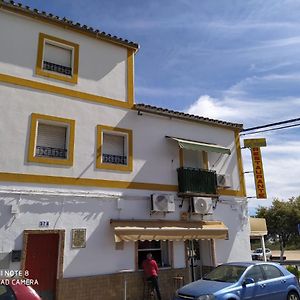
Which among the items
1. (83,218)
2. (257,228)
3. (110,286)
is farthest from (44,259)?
(257,228)

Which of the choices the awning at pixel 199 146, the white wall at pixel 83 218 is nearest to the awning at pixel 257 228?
the awning at pixel 199 146

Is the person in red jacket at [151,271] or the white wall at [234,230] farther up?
the white wall at [234,230]

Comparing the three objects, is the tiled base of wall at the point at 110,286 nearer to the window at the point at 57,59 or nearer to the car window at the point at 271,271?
the car window at the point at 271,271

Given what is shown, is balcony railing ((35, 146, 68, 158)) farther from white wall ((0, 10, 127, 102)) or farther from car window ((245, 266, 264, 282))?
car window ((245, 266, 264, 282))

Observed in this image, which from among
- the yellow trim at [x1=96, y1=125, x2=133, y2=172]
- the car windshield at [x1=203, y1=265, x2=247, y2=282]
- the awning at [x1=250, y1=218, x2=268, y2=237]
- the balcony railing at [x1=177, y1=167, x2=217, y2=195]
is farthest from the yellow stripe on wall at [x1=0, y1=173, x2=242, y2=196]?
the awning at [x1=250, y1=218, x2=268, y2=237]

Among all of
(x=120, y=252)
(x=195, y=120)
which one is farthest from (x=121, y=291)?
(x=195, y=120)

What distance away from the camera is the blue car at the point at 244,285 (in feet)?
29.3

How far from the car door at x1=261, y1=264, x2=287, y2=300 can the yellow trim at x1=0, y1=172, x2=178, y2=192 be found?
4847 millimetres

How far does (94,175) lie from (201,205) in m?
4.72

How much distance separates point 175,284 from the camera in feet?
42.3

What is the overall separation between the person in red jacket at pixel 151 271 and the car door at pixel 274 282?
3712mm

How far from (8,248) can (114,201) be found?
3787 millimetres

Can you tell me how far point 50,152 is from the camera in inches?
455

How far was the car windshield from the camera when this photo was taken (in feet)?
31.6
